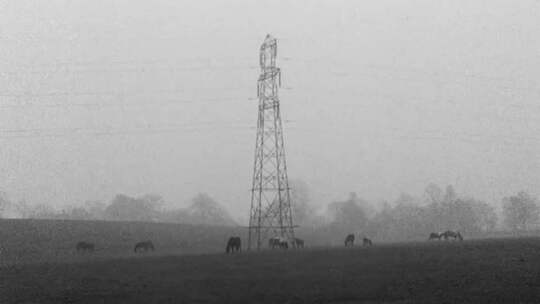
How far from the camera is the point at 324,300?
76.8ft

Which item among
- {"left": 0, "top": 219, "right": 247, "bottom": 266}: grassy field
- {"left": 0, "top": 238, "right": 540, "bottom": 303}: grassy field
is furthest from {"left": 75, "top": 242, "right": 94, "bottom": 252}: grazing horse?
{"left": 0, "top": 238, "right": 540, "bottom": 303}: grassy field

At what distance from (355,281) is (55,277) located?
1756 cm

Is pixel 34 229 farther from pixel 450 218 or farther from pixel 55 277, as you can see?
pixel 450 218

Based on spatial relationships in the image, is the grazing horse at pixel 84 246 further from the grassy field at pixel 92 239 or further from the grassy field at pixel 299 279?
the grassy field at pixel 299 279

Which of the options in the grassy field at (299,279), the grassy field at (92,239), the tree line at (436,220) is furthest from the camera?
the tree line at (436,220)

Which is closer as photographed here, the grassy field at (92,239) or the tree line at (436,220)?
the grassy field at (92,239)

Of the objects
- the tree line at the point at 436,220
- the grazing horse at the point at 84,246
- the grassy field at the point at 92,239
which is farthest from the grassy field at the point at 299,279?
the tree line at the point at 436,220

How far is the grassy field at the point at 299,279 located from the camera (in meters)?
23.9

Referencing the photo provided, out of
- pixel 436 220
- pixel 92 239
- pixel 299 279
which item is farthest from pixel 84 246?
pixel 436 220

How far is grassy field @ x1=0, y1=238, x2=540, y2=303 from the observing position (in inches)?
942

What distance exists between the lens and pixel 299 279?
2805cm

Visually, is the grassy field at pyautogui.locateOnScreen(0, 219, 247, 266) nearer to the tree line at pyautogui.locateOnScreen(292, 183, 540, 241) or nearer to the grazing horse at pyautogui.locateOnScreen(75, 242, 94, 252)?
the grazing horse at pyautogui.locateOnScreen(75, 242, 94, 252)

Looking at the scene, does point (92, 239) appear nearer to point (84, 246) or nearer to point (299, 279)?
point (84, 246)

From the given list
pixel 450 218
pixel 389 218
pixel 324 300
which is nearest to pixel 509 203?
pixel 450 218
